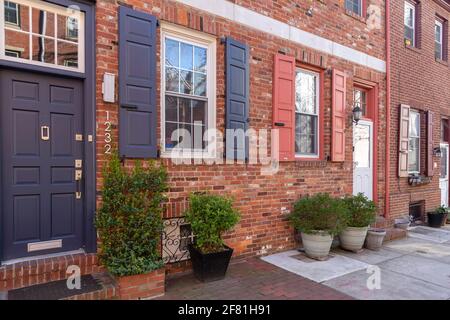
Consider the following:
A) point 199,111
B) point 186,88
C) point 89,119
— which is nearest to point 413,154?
point 199,111

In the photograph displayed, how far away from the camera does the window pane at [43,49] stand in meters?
3.50

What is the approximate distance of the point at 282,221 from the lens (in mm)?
5496

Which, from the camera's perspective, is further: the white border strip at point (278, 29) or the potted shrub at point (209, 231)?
the white border strip at point (278, 29)

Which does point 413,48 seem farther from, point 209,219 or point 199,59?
point 209,219

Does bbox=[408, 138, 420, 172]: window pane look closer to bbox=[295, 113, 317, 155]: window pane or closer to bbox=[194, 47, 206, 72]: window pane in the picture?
bbox=[295, 113, 317, 155]: window pane

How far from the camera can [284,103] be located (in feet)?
18.0

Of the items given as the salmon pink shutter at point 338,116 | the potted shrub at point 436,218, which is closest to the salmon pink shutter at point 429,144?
the potted shrub at point 436,218

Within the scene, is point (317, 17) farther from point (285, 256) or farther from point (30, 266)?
point (30, 266)

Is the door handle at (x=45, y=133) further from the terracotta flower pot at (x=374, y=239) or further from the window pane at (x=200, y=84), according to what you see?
the terracotta flower pot at (x=374, y=239)

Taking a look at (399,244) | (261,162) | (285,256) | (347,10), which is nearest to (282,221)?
(285,256)

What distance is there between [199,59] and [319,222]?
3129 millimetres

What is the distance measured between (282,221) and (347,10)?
463 cm

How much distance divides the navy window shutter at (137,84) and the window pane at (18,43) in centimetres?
98

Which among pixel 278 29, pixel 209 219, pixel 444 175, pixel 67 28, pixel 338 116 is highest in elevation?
pixel 278 29
